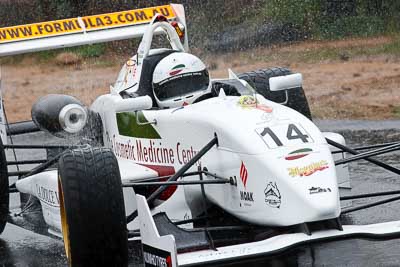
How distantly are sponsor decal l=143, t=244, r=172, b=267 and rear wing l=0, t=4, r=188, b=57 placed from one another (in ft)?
13.0

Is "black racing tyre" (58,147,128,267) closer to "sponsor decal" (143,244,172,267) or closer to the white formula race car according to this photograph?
the white formula race car

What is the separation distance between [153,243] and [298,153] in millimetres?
1284

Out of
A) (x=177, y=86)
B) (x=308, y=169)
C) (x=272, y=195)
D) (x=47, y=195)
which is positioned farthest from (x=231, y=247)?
(x=177, y=86)

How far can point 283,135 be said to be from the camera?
25.7 ft

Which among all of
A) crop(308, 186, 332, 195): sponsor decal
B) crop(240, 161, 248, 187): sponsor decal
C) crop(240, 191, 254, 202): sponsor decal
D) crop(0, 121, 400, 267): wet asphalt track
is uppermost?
crop(240, 161, 248, 187): sponsor decal

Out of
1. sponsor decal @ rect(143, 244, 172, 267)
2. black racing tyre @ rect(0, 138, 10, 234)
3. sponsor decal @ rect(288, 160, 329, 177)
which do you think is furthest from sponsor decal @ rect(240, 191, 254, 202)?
black racing tyre @ rect(0, 138, 10, 234)

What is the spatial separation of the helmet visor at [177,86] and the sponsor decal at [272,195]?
214 centimetres

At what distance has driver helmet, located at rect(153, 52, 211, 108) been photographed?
9.42m

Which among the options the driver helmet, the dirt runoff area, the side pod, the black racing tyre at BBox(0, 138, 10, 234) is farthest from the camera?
the dirt runoff area

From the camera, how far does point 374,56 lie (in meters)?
20.1

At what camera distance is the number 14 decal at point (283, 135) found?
7758mm

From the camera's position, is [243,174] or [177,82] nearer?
[243,174]

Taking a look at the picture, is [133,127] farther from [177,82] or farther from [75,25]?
[75,25]

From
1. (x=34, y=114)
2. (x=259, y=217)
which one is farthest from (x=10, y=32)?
(x=259, y=217)
